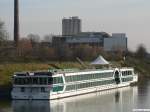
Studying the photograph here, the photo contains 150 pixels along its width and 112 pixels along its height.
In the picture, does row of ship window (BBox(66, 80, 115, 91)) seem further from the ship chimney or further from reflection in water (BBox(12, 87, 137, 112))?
the ship chimney

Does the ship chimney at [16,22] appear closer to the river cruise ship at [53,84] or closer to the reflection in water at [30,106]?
the river cruise ship at [53,84]

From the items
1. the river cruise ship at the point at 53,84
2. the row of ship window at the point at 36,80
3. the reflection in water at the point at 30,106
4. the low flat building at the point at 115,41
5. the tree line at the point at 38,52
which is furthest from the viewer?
the low flat building at the point at 115,41

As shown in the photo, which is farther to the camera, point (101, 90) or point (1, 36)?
point (1, 36)

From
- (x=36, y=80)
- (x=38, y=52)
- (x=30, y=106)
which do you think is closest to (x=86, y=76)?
(x=36, y=80)

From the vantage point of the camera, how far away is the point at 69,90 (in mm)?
62344

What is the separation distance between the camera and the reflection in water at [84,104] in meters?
51.3

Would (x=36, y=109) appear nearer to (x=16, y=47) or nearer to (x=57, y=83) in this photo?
(x=57, y=83)

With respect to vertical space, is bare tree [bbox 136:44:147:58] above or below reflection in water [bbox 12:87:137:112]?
above

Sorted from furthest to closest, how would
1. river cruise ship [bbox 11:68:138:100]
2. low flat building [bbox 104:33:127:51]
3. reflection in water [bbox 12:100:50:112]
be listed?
low flat building [bbox 104:33:127:51] < river cruise ship [bbox 11:68:138:100] < reflection in water [bbox 12:100:50:112]

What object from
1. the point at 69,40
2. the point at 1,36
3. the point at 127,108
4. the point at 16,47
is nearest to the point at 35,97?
the point at 127,108

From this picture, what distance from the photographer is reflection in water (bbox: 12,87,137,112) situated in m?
51.3

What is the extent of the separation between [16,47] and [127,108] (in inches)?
2111

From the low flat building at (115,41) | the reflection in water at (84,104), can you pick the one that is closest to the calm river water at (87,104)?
the reflection in water at (84,104)

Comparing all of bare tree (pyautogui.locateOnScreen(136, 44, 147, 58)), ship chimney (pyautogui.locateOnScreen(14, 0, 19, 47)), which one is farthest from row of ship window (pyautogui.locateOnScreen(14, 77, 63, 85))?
bare tree (pyautogui.locateOnScreen(136, 44, 147, 58))
